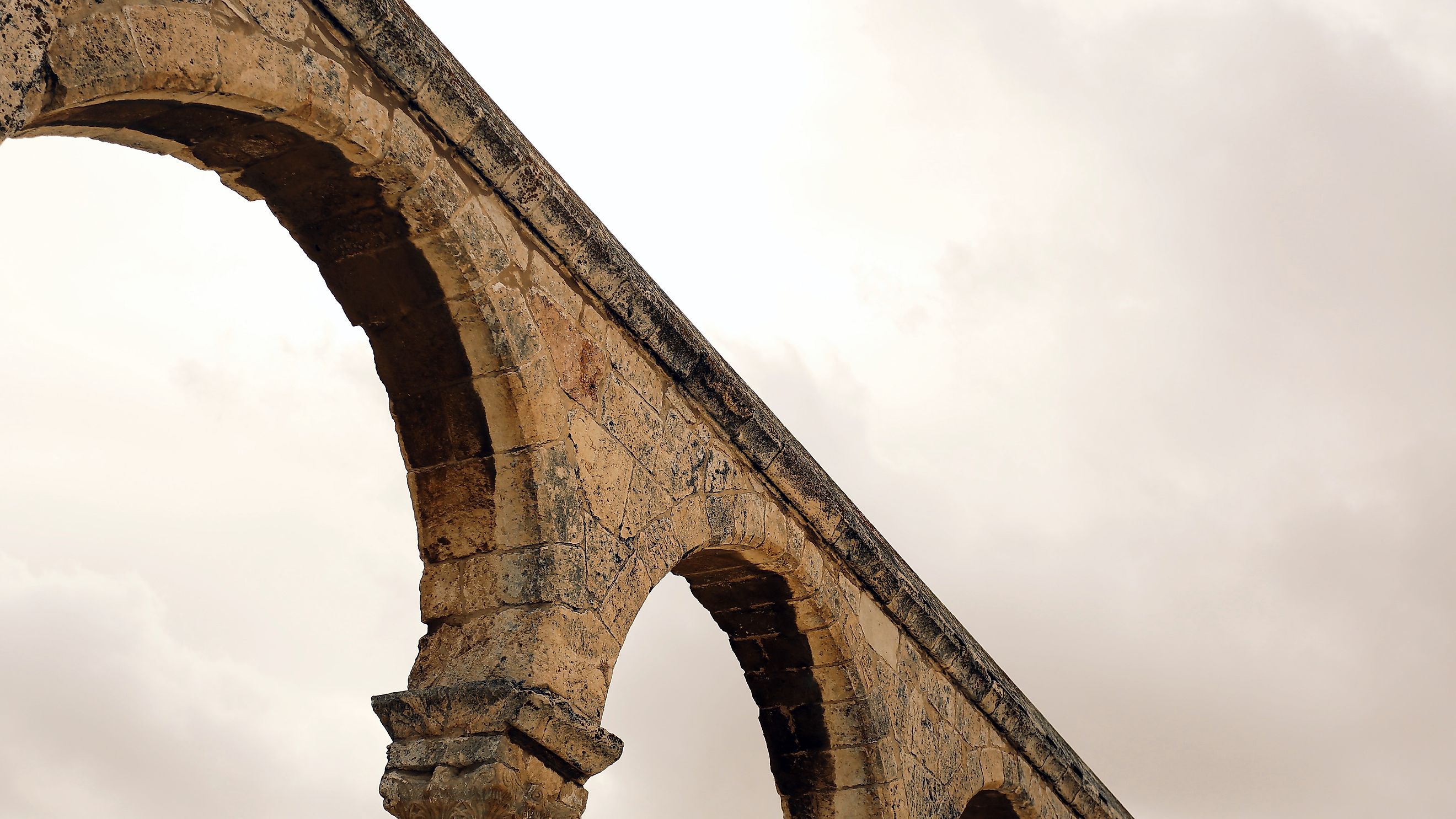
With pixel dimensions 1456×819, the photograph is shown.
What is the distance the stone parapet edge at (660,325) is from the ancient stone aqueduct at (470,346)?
0.4 inches

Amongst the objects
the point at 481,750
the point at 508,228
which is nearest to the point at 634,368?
the point at 508,228

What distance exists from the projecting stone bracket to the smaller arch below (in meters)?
3.85

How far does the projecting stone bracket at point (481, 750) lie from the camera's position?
135 inches

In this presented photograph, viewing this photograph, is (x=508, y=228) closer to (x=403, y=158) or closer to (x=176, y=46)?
(x=403, y=158)

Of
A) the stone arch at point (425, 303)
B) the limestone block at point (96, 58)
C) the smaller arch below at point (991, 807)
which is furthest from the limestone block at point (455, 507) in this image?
the smaller arch below at point (991, 807)

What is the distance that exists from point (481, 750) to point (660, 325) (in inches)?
64.3

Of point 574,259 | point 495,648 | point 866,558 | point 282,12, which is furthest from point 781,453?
point 282,12

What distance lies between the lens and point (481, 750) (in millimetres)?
3432

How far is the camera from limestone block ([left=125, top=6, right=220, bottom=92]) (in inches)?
109

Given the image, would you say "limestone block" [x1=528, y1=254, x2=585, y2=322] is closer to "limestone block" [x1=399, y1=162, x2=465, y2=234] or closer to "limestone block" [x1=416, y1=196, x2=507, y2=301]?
"limestone block" [x1=416, y1=196, x2=507, y2=301]

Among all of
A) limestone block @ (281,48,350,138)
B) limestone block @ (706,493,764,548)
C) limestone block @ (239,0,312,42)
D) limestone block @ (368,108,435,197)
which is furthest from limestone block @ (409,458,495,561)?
limestone block @ (239,0,312,42)

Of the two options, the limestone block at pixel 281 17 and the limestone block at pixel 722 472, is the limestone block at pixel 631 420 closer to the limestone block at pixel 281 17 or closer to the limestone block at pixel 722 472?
the limestone block at pixel 722 472

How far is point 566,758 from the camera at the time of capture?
3.63 metres

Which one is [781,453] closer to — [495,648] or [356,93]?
[495,648]
